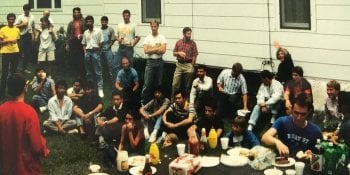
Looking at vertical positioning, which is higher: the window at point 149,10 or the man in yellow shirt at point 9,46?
the window at point 149,10

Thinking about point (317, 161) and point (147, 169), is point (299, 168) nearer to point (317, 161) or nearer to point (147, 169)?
point (317, 161)

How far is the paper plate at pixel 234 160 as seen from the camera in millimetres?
4027

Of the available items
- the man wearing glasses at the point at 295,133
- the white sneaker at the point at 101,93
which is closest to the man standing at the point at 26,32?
the white sneaker at the point at 101,93

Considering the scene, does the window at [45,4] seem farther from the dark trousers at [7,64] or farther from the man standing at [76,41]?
the dark trousers at [7,64]

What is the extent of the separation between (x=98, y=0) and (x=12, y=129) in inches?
248

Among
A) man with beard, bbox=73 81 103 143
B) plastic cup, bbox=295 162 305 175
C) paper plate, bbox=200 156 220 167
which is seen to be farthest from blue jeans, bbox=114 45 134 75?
plastic cup, bbox=295 162 305 175

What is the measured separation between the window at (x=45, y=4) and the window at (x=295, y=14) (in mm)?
5297

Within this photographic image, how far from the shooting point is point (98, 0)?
9.73m

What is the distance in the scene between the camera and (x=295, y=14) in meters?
7.09

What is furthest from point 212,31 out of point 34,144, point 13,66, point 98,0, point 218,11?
point 34,144

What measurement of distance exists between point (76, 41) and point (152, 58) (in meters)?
1.98

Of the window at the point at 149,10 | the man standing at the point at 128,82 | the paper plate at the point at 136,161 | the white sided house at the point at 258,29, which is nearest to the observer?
the paper plate at the point at 136,161

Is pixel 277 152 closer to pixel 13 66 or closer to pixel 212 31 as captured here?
pixel 212 31

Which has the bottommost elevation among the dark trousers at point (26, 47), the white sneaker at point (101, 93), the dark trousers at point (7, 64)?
the white sneaker at point (101, 93)
